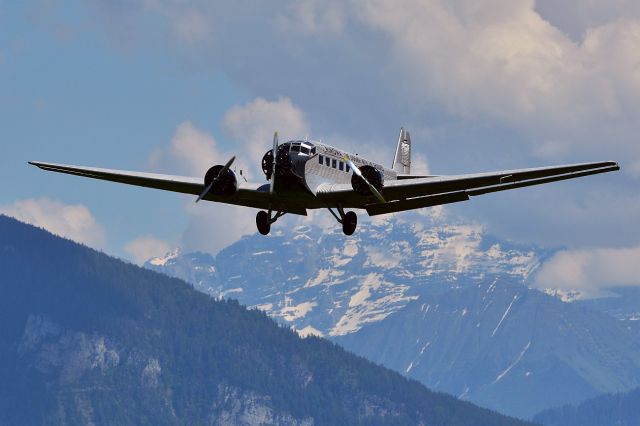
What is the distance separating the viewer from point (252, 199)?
3590 inches

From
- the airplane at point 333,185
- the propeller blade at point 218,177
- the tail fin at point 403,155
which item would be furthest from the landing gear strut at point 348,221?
the tail fin at point 403,155

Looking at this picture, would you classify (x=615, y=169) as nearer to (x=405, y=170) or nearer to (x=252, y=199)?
(x=252, y=199)

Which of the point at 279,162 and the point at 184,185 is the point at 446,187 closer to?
the point at 279,162

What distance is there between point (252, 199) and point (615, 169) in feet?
74.8

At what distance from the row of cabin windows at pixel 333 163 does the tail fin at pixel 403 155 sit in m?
31.6

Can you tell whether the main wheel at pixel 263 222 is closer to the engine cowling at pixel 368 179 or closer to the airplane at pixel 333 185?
the airplane at pixel 333 185

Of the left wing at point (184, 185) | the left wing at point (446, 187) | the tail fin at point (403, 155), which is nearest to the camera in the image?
the left wing at point (446, 187)

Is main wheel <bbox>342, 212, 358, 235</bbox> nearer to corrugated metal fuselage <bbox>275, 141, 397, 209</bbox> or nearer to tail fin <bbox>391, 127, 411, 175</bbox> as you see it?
corrugated metal fuselage <bbox>275, 141, 397, 209</bbox>

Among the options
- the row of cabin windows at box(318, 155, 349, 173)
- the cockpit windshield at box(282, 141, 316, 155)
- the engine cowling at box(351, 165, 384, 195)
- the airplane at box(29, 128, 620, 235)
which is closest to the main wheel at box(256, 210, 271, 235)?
the airplane at box(29, 128, 620, 235)

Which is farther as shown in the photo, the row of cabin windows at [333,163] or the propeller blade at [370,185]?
the row of cabin windows at [333,163]

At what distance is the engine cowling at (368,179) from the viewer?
87.1 meters

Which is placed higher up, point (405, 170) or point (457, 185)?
point (405, 170)

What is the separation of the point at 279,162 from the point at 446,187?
10.2 meters

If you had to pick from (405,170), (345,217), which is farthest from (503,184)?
Result: (405,170)
